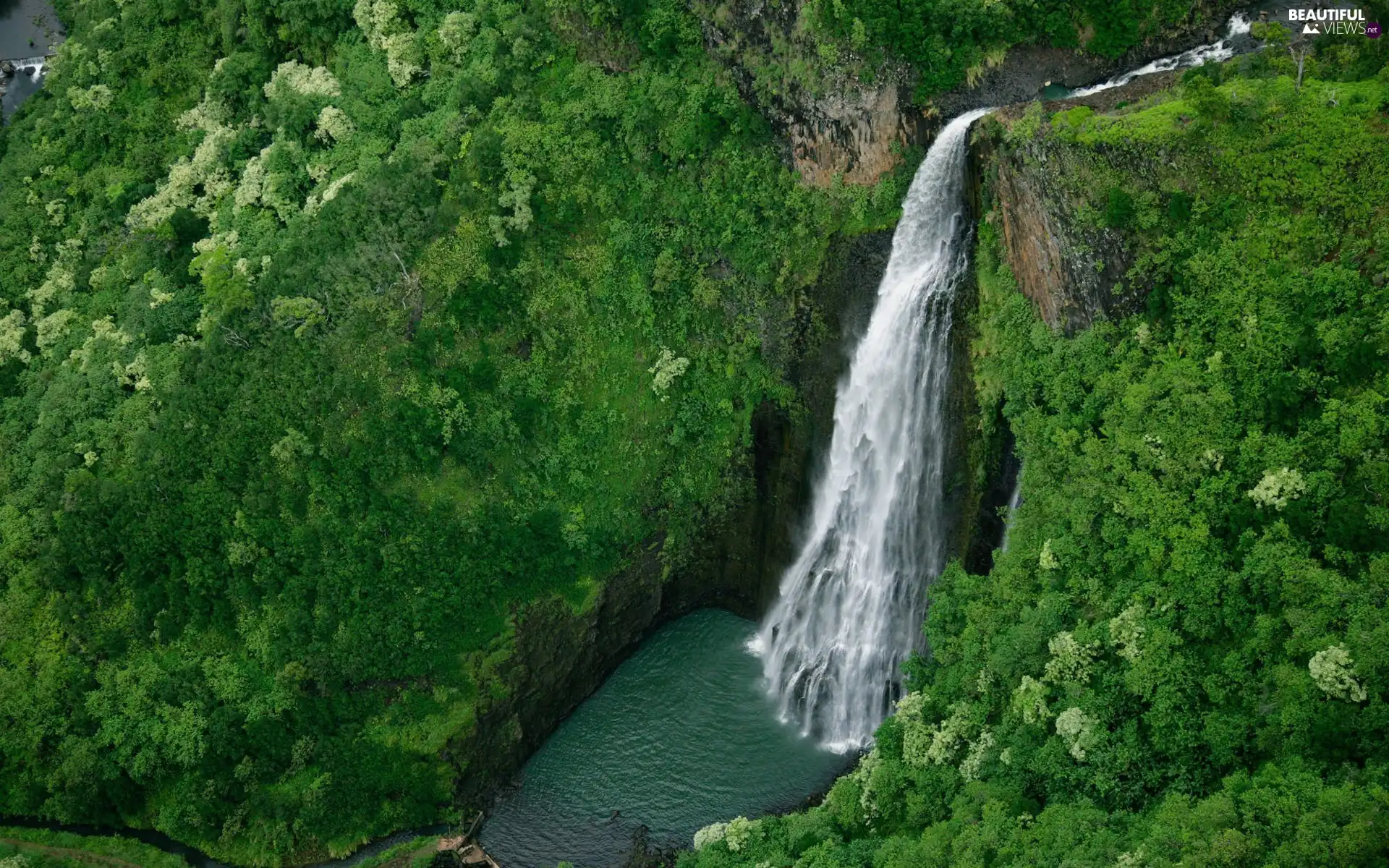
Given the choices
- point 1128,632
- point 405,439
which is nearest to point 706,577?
point 405,439

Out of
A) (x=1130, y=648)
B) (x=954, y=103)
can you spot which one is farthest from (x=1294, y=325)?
(x=954, y=103)

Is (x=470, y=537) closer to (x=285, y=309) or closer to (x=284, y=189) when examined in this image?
(x=285, y=309)

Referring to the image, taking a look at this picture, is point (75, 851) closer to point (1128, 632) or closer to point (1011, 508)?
point (1011, 508)

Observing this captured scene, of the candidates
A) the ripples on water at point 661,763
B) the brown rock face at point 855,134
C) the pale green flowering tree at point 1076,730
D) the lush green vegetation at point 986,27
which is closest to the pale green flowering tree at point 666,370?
the brown rock face at point 855,134

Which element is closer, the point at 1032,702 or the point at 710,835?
the point at 1032,702

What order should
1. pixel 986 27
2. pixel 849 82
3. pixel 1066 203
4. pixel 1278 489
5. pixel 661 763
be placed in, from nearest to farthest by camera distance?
1. pixel 1278 489
2. pixel 1066 203
3. pixel 986 27
4. pixel 849 82
5. pixel 661 763

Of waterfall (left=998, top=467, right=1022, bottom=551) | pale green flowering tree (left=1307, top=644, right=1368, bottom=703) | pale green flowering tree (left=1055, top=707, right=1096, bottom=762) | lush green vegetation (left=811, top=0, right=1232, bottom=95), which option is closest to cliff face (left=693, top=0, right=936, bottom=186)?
lush green vegetation (left=811, top=0, right=1232, bottom=95)

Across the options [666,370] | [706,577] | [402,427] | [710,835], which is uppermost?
[402,427]
